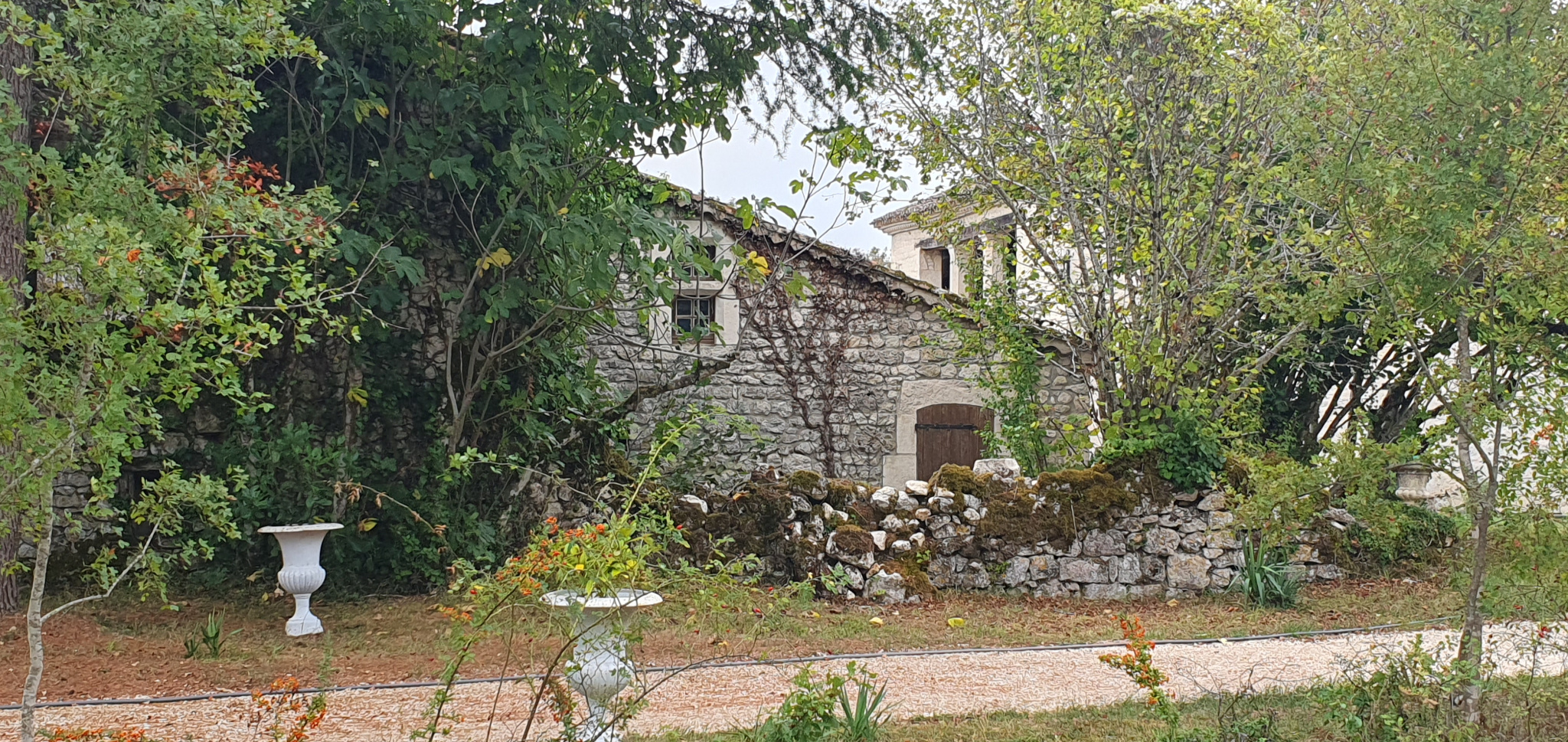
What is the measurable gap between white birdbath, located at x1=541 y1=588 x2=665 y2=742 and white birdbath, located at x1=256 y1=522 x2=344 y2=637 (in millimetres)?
3603

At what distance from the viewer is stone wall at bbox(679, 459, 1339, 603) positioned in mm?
8320

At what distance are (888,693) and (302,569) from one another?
3.90 m

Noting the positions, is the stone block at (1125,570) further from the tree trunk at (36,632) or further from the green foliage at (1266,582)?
the tree trunk at (36,632)

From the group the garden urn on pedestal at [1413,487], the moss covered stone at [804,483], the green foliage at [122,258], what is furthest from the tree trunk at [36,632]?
the garden urn on pedestal at [1413,487]

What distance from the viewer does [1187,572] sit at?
28.0ft

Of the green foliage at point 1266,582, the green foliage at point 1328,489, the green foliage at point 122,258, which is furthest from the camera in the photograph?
the green foliage at point 1266,582

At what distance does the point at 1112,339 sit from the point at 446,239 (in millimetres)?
5468

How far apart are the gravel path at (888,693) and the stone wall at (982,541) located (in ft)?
6.38

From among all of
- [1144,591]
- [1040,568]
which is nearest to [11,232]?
[1040,568]

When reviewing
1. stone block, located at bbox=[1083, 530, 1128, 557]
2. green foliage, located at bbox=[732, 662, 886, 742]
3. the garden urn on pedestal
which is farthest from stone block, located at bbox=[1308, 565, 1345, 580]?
green foliage, located at bbox=[732, 662, 886, 742]

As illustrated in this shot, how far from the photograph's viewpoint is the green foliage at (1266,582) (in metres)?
8.05

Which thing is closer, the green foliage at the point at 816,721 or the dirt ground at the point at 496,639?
the green foliage at the point at 816,721

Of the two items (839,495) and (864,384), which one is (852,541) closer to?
(839,495)

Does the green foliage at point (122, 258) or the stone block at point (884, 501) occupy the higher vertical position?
the green foliage at point (122, 258)
